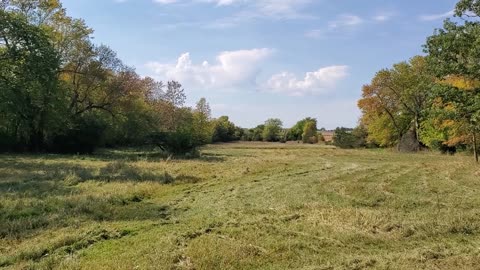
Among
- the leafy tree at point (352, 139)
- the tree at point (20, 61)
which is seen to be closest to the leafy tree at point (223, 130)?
the leafy tree at point (352, 139)

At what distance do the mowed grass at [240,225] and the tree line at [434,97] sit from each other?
28.0ft

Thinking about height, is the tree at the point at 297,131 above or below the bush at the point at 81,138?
above

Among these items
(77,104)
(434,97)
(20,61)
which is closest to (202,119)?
(77,104)

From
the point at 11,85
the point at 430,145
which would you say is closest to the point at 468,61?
the point at 11,85

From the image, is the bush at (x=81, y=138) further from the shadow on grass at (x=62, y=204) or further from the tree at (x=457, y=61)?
the tree at (x=457, y=61)

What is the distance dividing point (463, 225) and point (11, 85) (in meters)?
28.4

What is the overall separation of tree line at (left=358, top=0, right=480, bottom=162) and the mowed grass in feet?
28.0

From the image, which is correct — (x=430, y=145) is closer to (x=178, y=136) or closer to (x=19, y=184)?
(x=178, y=136)

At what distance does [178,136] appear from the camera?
4559 centimetres

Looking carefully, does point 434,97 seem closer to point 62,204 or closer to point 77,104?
point 62,204

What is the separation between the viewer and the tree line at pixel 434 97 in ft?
85.1

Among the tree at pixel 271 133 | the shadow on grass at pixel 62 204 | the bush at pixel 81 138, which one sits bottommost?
the shadow on grass at pixel 62 204

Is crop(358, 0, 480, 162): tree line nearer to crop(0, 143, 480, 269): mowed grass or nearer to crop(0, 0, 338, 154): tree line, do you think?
crop(0, 143, 480, 269): mowed grass

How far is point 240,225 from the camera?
10828 millimetres
